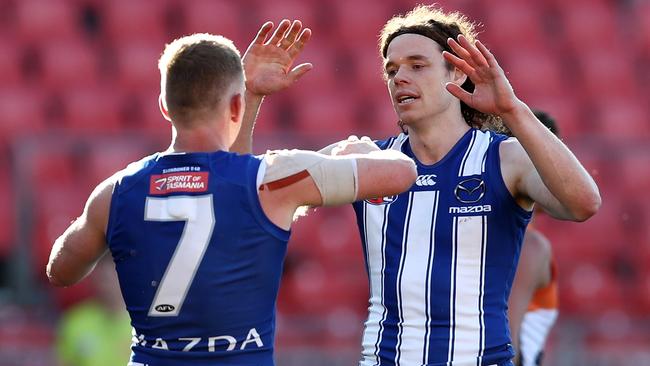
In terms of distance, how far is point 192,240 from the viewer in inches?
147

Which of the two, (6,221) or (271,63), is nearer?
(271,63)

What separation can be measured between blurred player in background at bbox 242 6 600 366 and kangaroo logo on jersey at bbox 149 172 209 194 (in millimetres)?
1194

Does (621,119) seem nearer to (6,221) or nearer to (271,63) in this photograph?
(6,221)

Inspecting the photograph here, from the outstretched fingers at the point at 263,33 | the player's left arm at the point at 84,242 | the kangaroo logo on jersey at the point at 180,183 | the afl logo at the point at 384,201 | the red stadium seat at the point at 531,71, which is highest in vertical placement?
the red stadium seat at the point at 531,71

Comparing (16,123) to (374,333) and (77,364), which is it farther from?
(374,333)

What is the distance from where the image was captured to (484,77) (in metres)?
4.31

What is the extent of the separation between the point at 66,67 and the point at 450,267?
8200mm

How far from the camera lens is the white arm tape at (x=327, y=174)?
12.4 ft

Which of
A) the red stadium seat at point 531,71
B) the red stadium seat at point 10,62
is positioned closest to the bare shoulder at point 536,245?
the red stadium seat at point 531,71

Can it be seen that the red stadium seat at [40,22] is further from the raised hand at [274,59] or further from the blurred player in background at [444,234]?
the blurred player in background at [444,234]

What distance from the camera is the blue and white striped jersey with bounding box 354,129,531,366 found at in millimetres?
4621

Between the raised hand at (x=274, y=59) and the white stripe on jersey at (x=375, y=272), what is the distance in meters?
0.61

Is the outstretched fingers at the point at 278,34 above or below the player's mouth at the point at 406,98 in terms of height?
above

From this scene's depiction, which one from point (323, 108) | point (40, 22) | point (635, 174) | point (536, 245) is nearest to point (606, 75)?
point (635, 174)
